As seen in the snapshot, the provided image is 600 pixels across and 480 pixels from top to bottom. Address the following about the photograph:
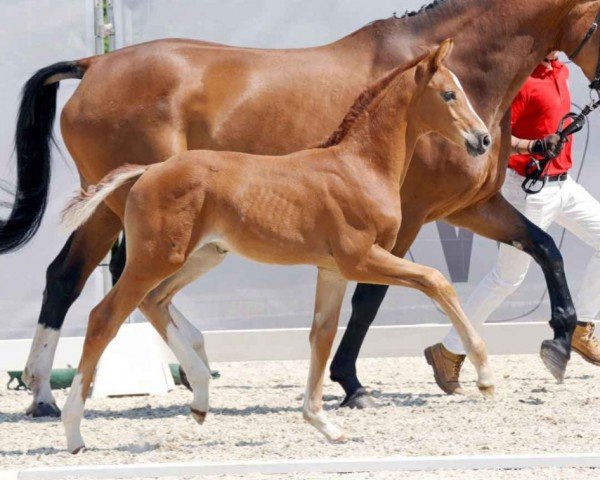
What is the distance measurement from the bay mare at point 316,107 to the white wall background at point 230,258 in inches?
52.8

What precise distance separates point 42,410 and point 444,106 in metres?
2.58

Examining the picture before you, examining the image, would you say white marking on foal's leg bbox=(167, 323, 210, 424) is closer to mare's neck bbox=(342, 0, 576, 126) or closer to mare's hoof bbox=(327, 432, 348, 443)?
mare's hoof bbox=(327, 432, 348, 443)

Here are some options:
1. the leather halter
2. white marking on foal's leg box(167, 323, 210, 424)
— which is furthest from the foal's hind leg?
the leather halter

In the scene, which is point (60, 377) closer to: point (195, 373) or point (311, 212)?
point (195, 373)

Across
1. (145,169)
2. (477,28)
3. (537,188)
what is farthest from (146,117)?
(537,188)

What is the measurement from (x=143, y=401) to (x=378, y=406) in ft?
4.41

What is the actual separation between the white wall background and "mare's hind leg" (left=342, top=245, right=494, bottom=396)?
3254 mm

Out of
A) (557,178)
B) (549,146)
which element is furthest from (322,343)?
(557,178)

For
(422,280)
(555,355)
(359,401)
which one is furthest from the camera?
(555,355)

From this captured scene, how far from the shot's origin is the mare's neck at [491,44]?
646 centimetres

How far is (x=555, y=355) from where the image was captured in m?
6.56

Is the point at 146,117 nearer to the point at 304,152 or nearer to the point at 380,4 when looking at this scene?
the point at 304,152

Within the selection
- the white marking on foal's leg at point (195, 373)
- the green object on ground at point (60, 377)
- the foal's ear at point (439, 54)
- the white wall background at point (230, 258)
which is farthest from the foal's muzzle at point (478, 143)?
the white wall background at point (230, 258)

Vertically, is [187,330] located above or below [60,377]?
above
